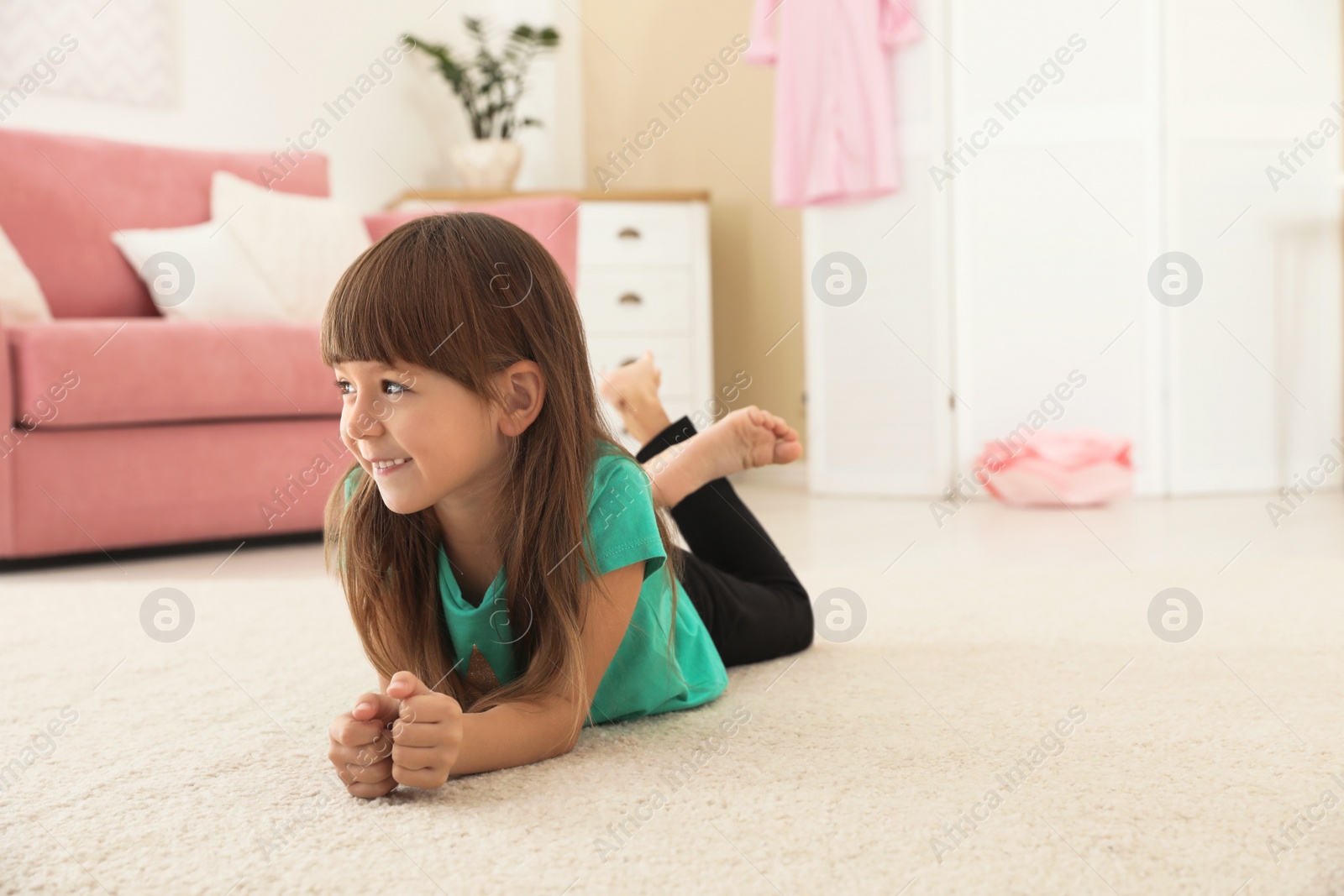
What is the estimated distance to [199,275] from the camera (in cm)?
226

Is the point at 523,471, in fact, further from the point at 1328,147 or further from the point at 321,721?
the point at 1328,147

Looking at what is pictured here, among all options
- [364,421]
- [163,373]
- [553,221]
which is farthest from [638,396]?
[553,221]

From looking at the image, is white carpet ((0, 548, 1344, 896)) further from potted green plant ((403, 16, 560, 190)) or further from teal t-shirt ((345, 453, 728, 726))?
potted green plant ((403, 16, 560, 190))

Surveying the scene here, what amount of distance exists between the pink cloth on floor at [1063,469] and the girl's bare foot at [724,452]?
158 cm

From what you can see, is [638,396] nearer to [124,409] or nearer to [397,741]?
[397,741]

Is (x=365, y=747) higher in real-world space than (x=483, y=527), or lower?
lower

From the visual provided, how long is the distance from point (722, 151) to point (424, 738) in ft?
9.66

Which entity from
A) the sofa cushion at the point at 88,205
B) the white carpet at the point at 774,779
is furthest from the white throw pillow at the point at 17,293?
the white carpet at the point at 774,779

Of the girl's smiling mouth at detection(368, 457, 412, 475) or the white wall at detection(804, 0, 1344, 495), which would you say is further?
the white wall at detection(804, 0, 1344, 495)

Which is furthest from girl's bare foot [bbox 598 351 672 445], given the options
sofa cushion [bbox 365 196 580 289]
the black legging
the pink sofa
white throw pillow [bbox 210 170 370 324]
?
white throw pillow [bbox 210 170 370 324]

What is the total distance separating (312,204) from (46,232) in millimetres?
538

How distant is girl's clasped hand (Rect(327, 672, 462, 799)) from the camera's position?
685 millimetres

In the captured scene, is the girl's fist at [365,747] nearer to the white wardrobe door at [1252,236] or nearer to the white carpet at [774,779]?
the white carpet at [774,779]

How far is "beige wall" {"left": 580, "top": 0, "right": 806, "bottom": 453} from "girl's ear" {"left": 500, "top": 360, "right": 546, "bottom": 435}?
97.1 inches
